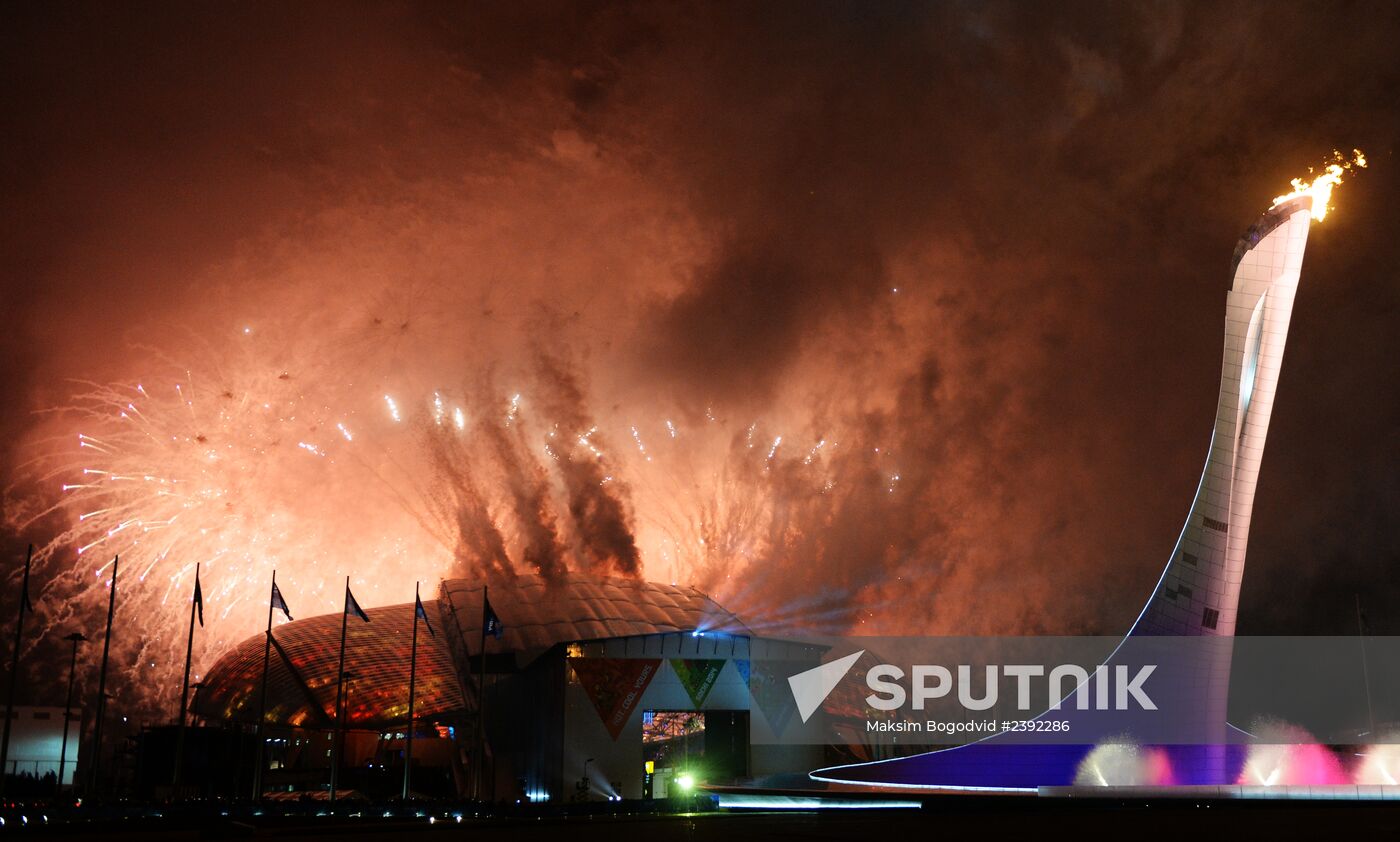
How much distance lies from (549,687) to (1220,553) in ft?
109

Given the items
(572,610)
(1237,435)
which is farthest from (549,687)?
(1237,435)

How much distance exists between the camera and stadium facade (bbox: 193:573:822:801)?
177 ft

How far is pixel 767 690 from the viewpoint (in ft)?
191

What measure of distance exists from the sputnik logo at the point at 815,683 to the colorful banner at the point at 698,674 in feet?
18.2

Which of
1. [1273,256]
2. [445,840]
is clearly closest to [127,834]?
[445,840]

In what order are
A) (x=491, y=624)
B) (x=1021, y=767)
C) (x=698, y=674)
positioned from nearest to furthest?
1. (x=1021, y=767)
2. (x=491, y=624)
3. (x=698, y=674)

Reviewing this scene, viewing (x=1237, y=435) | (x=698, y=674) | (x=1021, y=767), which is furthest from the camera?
(x=698, y=674)

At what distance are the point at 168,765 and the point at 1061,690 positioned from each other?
62.7 meters

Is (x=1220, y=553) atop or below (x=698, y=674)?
atop

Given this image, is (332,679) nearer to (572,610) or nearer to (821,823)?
(572,610)

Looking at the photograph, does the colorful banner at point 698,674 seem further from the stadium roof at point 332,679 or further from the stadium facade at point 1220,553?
the stadium roof at point 332,679

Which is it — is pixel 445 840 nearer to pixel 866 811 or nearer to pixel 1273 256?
pixel 866 811

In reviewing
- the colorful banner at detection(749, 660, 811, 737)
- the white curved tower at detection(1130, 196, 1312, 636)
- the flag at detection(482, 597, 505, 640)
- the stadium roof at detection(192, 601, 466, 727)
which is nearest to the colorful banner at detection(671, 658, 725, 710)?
the colorful banner at detection(749, 660, 811, 737)

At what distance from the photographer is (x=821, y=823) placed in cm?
2736
